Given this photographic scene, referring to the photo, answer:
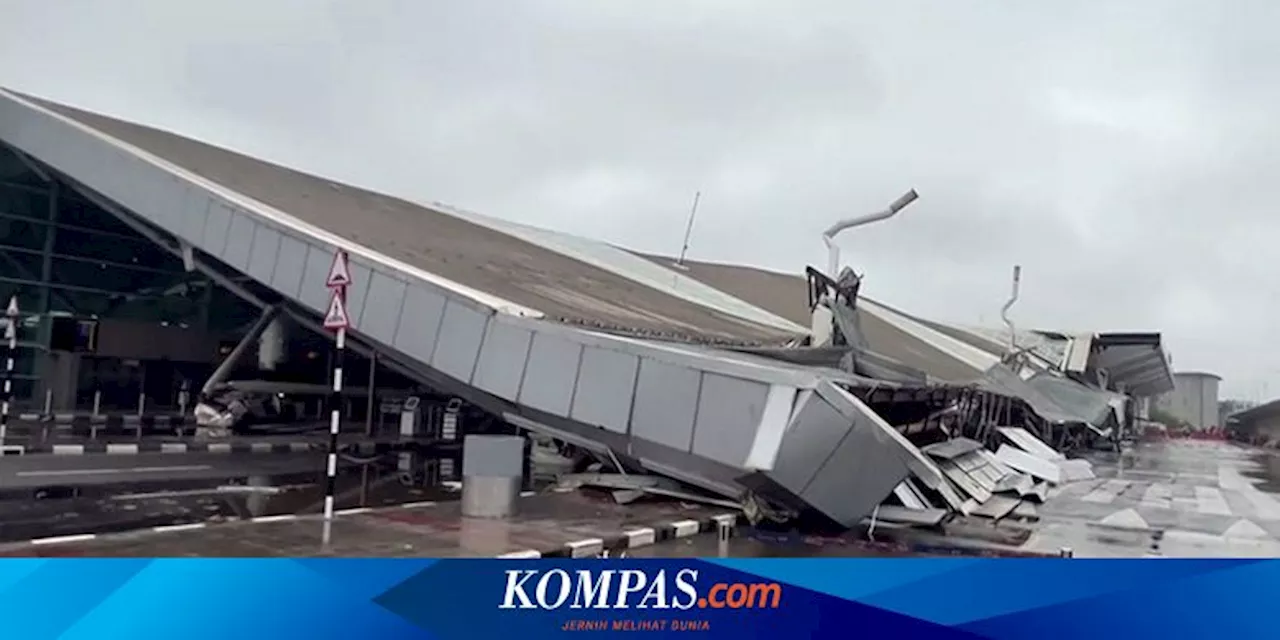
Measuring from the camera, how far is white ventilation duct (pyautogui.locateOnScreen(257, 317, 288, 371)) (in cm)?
2048

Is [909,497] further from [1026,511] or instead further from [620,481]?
[620,481]

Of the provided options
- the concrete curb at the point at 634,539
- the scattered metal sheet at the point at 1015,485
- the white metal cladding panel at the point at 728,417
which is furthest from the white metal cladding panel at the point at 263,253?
the scattered metal sheet at the point at 1015,485

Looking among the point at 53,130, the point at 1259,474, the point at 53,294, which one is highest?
the point at 53,130

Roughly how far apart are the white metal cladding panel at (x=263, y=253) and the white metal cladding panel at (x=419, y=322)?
3027 mm

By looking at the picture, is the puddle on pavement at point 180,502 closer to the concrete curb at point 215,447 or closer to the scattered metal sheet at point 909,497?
the concrete curb at point 215,447

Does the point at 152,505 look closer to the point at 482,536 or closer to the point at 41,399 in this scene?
the point at 482,536

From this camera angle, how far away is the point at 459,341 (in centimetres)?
1256

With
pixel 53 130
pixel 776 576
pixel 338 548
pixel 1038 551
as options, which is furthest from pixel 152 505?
pixel 53 130

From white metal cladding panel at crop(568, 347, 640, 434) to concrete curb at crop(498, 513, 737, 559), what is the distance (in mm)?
1352

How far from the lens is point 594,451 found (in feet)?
42.0

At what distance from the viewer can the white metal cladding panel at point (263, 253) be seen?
586 inches

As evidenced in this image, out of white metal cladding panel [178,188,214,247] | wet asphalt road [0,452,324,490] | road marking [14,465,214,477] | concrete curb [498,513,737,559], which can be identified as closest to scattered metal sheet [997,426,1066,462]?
concrete curb [498,513,737,559]

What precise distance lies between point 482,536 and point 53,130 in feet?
47.5

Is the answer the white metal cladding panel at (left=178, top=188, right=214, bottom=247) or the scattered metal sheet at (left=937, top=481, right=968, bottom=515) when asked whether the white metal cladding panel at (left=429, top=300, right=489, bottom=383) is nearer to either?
the white metal cladding panel at (left=178, top=188, right=214, bottom=247)
